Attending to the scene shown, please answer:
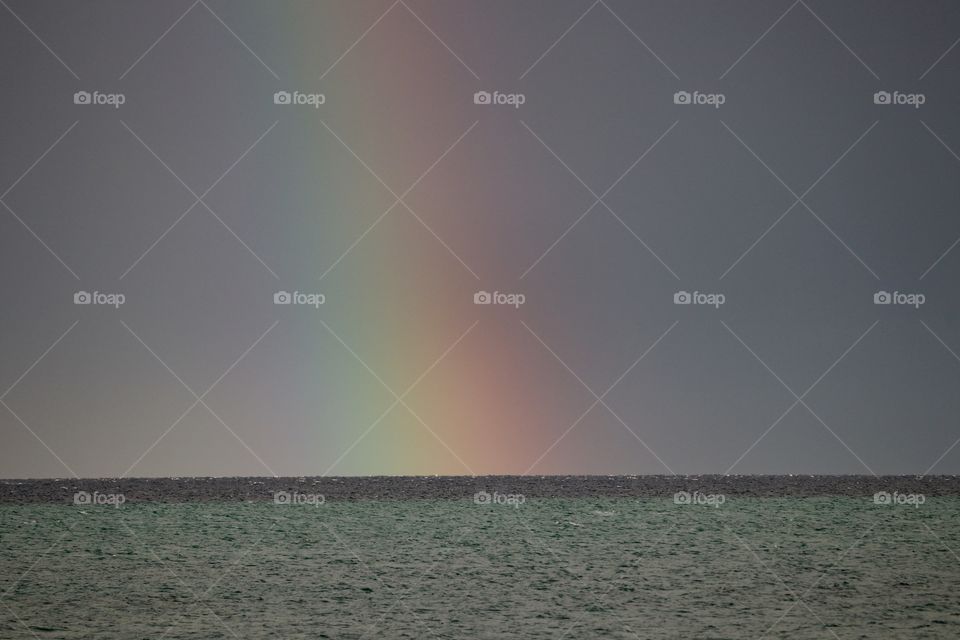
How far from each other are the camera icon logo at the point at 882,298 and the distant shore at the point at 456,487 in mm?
875

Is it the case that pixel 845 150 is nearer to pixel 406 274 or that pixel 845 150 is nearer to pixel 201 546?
pixel 406 274

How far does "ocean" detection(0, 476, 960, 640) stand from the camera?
2691 mm

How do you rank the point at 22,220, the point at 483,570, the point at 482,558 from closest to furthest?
the point at 483,570 < the point at 482,558 < the point at 22,220

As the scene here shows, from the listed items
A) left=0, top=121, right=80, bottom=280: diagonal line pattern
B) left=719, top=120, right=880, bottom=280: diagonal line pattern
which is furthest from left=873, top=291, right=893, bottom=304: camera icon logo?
left=0, top=121, right=80, bottom=280: diagonal line pattern

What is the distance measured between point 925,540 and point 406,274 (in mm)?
2474

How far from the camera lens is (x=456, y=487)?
481 cm

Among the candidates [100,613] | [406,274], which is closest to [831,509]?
[406,274]

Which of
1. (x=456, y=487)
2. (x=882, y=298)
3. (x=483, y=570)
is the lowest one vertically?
(x=483, y=570)

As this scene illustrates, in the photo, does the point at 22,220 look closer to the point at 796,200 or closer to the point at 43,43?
the point at 43,43

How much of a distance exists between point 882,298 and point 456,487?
228cm

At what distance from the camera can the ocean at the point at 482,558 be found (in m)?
2.69

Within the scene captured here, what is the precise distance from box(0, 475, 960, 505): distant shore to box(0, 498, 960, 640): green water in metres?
0.11

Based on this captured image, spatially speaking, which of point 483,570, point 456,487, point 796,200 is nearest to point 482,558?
point 483,570

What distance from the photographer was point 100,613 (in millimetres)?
2758
